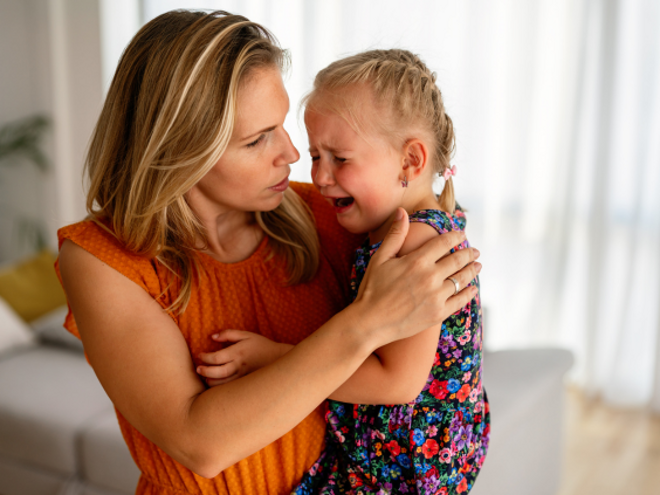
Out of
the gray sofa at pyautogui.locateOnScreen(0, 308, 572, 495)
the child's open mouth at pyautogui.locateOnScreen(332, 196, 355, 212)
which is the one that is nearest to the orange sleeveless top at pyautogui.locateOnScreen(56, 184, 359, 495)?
the child's open mouth at pyautogui.locateOnScreen(332, 196, 355, 212)

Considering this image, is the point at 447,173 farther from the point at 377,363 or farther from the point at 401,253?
the point at 377,363

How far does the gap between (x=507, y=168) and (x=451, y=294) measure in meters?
2.84

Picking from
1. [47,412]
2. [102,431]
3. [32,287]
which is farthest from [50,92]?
[102,431]

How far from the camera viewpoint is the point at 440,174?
1384mm

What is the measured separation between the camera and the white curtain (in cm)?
329

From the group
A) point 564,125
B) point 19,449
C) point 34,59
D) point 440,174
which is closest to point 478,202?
point 564,125

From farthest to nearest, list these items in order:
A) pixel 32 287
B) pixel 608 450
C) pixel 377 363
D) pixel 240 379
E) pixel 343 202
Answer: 1. pixel 32 287
2. pixel 608 450
3. pixel 343 202
4. pixel 377 363
5. pixel 240 379

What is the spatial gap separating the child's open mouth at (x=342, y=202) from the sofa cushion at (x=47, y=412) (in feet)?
5.85

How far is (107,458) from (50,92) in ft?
12.0

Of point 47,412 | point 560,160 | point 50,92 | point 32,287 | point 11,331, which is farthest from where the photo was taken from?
point 50,92

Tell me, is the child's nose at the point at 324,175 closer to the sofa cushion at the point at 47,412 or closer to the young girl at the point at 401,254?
the young girl at the point at 401,254

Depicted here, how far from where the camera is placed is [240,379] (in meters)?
1.03

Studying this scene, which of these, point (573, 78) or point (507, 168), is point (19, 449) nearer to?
point (507, 168)

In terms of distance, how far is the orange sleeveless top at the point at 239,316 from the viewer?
3.78 ft
